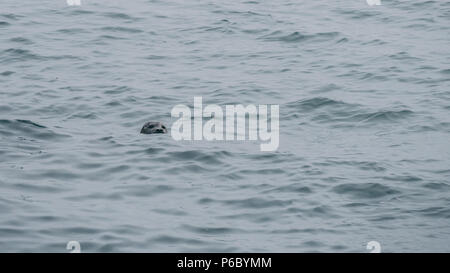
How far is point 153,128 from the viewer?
641 inches

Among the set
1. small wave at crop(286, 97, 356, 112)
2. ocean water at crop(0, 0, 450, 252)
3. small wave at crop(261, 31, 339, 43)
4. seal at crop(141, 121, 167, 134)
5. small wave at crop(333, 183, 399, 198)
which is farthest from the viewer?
small wave at crop(261, 31, 339, 43)

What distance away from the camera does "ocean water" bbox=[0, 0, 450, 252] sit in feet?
41.2

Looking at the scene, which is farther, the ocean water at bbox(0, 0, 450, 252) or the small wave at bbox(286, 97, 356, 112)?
the small wave at bbox(286, 97, 356, 112)

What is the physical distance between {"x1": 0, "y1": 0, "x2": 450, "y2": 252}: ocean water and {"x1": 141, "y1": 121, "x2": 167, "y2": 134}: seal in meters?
0.21

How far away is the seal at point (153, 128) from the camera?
16.3 meters

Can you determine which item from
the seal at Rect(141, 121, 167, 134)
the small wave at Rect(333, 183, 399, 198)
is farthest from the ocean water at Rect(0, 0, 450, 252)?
the seal at Rect(141, 121, 167, 134)

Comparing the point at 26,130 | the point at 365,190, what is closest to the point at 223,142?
the point at 365,190

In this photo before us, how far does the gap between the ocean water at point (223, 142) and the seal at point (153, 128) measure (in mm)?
210

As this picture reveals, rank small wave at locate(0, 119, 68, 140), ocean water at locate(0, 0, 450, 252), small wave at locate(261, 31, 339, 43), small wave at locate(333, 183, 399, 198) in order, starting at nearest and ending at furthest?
ocean water at locate(0, 0, 450, 252) → small wave at locate(333, 183, 399, 198) → small wave at locate(0, 119, 68, 140) → small wave at locate(261, 31, 339, 43)

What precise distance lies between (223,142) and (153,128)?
4.07 feet

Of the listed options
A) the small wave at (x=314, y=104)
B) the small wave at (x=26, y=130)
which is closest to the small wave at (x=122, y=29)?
the small wave at (x=314, y=104)

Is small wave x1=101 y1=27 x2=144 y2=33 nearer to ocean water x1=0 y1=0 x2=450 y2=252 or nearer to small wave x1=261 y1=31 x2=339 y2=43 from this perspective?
ocean water x1=0 y1=0 x2=450 y2=252
